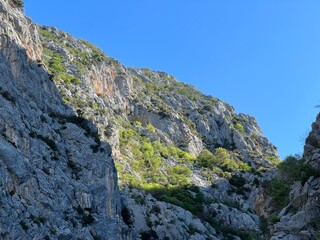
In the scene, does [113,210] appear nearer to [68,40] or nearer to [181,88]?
[68,40]

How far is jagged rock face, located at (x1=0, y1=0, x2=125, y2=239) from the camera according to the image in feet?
93.5

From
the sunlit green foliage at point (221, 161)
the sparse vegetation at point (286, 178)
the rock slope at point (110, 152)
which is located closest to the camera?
the sparse vegetation at point (286, 178)

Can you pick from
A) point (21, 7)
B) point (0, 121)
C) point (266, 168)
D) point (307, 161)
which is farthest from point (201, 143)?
point (307, 161)

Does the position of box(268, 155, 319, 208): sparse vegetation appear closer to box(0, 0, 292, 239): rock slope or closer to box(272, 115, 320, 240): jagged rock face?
box(272, 115, 320, 240): jagged rock face

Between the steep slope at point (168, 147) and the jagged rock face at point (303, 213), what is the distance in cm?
2295

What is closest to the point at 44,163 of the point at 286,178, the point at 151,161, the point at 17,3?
the point at 286,178

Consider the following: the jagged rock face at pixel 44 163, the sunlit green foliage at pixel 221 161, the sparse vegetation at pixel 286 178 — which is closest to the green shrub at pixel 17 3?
the jagged rock face at pixel 44 163

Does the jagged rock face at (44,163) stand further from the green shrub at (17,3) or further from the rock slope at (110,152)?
the green shrub at (17,3)

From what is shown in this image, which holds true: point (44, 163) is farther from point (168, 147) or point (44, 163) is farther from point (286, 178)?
point (168, 147)

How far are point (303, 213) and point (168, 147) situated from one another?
218 ft

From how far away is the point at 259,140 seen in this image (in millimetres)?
109125

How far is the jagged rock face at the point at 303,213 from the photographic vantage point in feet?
57.4

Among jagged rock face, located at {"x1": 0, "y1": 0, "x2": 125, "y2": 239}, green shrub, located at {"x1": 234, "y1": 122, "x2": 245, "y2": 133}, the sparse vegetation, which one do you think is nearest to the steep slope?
green shrub, located at {"x1": 234, "y1": 122, "x2": 245, "y2": 133}

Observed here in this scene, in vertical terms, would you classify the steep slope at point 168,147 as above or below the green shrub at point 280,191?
above
